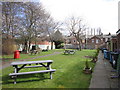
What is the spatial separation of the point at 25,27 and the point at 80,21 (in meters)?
22.9

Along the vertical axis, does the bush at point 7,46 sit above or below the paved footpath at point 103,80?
above

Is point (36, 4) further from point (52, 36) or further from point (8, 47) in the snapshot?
point (52, 36)

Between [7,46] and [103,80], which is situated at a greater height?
[7,46]

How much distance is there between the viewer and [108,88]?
4062 mm

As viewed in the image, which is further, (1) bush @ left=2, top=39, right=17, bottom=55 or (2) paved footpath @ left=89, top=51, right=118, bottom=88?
(1) bush @ left=2, top=39, right=17, bottom=55

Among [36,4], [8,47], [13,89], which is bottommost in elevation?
[13,89]

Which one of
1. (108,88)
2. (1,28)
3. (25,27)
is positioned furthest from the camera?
(25,27)

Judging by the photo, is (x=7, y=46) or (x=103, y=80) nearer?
(x=103, y=80)

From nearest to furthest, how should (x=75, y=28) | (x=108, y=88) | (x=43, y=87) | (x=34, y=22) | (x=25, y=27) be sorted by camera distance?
1. (x=108, y=88)
2. (x=43, y=87)
3. (x=25, y=27)
4. (x=34, y=22)
5. (x=75, y=28)

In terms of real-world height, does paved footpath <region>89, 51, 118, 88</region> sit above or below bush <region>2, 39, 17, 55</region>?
below

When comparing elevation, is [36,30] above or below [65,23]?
below

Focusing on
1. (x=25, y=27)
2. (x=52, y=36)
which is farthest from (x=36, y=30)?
(x=52, y=36)

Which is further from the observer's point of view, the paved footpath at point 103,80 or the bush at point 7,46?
the bush at point 7,46

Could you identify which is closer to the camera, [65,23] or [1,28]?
[1,28]
